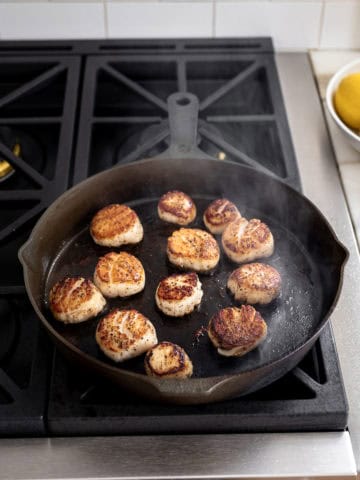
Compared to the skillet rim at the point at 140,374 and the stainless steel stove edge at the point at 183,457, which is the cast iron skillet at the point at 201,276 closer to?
the skillet rim at the point at 140,374

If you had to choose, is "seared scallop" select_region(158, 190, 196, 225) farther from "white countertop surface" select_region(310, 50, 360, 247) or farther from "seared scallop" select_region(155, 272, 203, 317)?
"white countertop surface" select_region(310, 50, 360, 247)

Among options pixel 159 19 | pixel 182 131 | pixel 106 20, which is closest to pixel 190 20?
pixel 159 19

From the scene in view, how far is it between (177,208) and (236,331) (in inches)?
14.6

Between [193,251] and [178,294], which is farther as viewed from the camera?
[193,251]

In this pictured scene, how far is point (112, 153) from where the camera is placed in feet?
5.67

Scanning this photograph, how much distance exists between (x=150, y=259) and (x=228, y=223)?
7.5 inches

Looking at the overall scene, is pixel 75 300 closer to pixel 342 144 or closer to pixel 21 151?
pixel 21 151

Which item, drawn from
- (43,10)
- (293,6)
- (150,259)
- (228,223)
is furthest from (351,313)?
(43,10)

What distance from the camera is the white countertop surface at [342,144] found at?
152 cm

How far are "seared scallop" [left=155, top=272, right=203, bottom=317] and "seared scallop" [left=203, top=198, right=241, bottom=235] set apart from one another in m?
0.17

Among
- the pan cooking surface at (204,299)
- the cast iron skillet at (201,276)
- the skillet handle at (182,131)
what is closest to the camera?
the cast iron skillet at (201,276)

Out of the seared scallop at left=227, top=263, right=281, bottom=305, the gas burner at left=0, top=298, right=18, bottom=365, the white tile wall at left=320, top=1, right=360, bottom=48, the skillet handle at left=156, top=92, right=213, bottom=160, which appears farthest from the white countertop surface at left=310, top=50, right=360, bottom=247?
the gas burner at left=0, top=298, right=18, bottom=365

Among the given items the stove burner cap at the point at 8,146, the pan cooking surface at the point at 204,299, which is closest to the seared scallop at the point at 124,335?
the pan cooking surface at the point at 204,299

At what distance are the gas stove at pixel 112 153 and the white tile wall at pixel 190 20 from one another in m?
0.04
